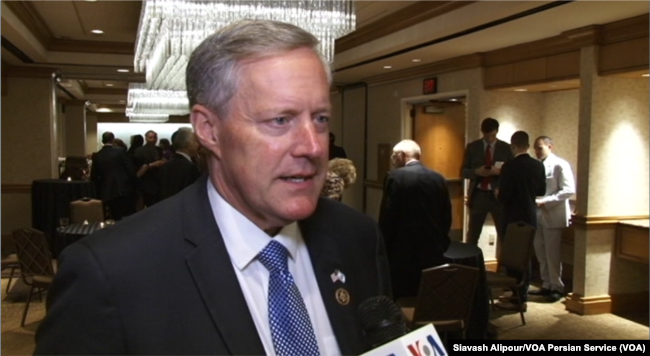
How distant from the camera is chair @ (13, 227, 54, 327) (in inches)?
184

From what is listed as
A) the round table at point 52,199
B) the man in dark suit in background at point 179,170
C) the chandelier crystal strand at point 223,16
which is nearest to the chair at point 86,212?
the man in dark suit in background at point 179,170

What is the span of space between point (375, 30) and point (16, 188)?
19.0ft

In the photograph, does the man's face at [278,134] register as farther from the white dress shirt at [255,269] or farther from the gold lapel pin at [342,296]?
the gold lapel pin at [342,296]

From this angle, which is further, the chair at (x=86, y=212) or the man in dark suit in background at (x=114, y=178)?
the man in dark suit in background at (x=114, y=178)

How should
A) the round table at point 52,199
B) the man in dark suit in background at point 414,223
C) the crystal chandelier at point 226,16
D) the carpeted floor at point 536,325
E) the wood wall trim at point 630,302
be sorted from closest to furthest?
the crystal chandelier at point 226,16 < the man in dark suit in background at point 414,223 < the carpeted floor at point 536,325 < the wood wall trim at point 630,302 < the round table at point 52,199

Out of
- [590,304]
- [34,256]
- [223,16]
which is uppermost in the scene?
[223,16]

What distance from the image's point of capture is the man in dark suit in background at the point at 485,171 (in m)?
6.57

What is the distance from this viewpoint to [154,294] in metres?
0.96

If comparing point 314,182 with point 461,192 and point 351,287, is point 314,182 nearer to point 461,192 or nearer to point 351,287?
point 351,287

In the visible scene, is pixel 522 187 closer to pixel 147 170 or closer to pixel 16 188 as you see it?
pixel 147 170

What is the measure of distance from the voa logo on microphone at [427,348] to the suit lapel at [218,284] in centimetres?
25

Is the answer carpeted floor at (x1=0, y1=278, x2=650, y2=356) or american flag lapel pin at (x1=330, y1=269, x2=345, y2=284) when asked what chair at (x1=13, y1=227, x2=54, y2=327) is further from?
american flag lapel pin at (x1=330, y1=269, x2=345, y2=284)

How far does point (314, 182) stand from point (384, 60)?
717 cm

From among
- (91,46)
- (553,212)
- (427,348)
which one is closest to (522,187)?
(553,212)
